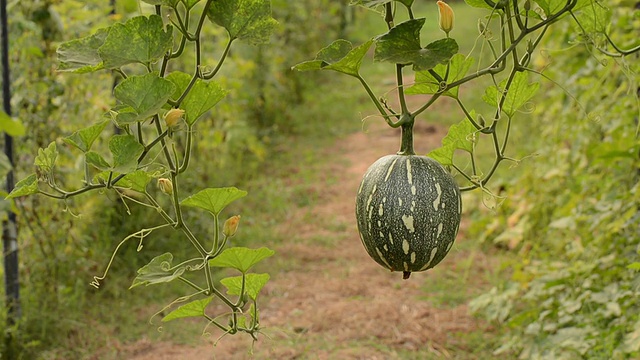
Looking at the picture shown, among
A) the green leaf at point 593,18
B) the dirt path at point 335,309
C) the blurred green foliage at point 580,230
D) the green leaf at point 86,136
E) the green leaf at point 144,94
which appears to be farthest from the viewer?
the dirt path at point 335,309

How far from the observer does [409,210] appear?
119 centimetres

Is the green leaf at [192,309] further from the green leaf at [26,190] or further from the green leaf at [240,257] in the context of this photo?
the green leaf at [26,190]

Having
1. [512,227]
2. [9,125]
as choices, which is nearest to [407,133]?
[9,125]

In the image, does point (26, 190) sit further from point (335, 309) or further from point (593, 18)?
point (335, 309)

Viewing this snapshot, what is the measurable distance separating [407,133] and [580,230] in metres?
2.26


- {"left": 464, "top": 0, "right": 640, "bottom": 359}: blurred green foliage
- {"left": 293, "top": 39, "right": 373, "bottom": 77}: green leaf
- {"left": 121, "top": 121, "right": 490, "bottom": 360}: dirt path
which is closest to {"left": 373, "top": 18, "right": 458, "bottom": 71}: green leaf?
{"left": 293, "top": 39, "right": 373, "bottom": 77}: green leaf

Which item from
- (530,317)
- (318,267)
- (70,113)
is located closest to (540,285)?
(530,317)

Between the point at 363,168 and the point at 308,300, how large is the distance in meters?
2.38

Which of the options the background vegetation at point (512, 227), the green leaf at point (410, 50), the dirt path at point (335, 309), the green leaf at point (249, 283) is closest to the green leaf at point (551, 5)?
the green leaf at point (410, 50)

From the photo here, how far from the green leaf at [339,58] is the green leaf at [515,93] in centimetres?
30

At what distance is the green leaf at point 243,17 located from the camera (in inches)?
40.7

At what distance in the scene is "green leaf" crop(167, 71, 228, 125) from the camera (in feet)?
3.49

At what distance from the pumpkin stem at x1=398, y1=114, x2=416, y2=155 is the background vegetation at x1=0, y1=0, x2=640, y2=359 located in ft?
3.01

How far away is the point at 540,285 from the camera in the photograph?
2.88 m
